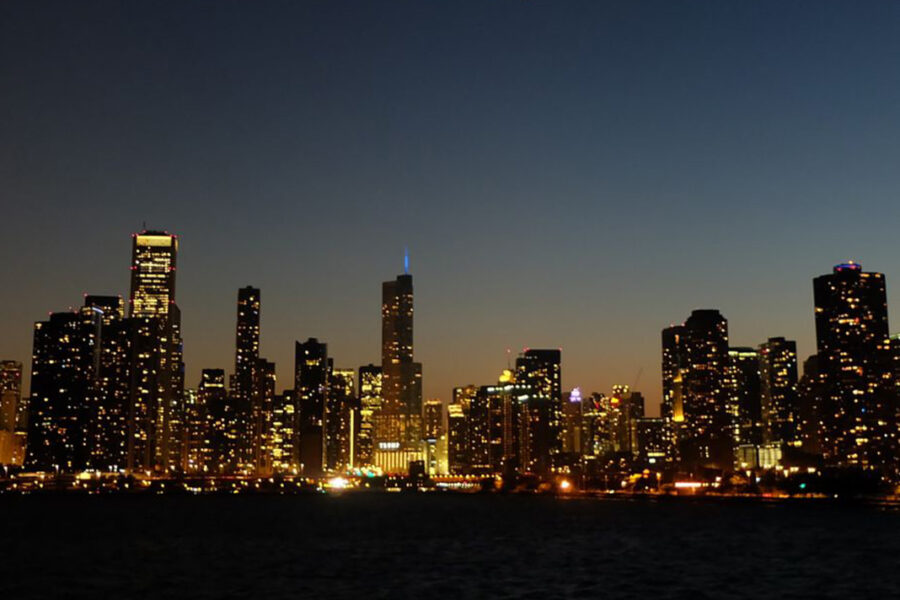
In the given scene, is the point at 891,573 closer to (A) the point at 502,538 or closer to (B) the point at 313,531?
(A) the point at 502,538

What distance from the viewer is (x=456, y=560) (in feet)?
327

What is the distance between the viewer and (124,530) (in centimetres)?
15850

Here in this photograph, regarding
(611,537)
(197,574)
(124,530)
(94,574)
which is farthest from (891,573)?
(124,530)

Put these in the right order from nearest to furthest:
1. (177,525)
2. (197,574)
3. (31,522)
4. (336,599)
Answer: (336,599) → (197,574) → (177,525) → (31,522)

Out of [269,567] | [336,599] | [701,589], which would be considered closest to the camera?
[336,599]

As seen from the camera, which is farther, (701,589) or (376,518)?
(376,518)

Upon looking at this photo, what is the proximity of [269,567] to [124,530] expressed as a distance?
74182 millimetres

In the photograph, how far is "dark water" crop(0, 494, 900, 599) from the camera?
76.5 metres

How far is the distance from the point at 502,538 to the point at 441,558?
32130 mm

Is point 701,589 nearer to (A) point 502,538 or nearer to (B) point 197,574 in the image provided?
(B) point 197,574

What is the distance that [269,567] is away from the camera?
307 feet

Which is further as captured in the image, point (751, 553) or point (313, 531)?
point (313, 531)

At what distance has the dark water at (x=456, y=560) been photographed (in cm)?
7650

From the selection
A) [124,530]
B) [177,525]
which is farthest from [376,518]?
[124,530]
